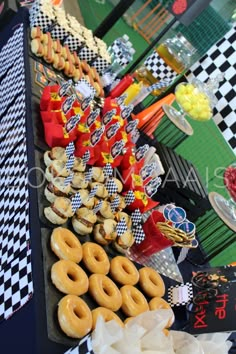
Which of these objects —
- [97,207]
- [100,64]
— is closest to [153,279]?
[97,207]

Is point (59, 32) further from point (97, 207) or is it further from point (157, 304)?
point (157, 304)

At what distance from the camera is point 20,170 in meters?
2.65

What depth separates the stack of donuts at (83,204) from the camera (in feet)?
7.64

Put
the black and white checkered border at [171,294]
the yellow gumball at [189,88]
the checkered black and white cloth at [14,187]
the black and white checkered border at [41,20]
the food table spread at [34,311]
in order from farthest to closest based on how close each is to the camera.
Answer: the yellow gumball at [189,88], the black and white checkered border at [41,20], the black and white checkered border at [171,294], the checkered black and white cloth at [14,187], the food table spread at [34,311]

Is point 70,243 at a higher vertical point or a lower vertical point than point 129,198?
lower

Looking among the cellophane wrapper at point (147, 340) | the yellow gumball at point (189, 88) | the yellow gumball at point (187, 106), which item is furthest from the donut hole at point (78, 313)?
the yellow gumball at point (189, 88)

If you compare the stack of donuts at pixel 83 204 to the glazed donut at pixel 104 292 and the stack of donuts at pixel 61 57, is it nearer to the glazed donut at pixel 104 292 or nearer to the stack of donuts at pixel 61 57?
the glazed donut at pixel 104 292

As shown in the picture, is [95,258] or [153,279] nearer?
[95,258]

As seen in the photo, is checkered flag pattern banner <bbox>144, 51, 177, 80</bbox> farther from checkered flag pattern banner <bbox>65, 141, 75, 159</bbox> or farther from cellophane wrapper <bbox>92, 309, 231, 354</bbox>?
cellophane wrapper <bbox>92, 309, 231, 354</bbox>

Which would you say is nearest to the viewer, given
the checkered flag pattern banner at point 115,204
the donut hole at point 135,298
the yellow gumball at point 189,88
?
the donut hole at point 135,298

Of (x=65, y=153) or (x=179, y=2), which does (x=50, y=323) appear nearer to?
(x=65, y=153)

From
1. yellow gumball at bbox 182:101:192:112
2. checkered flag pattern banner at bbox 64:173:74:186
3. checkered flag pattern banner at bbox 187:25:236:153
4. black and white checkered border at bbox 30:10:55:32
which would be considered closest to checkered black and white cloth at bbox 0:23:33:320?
black and white checkered border at bbox 30:10:55:32

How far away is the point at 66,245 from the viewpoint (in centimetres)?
219

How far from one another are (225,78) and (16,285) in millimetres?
4240
